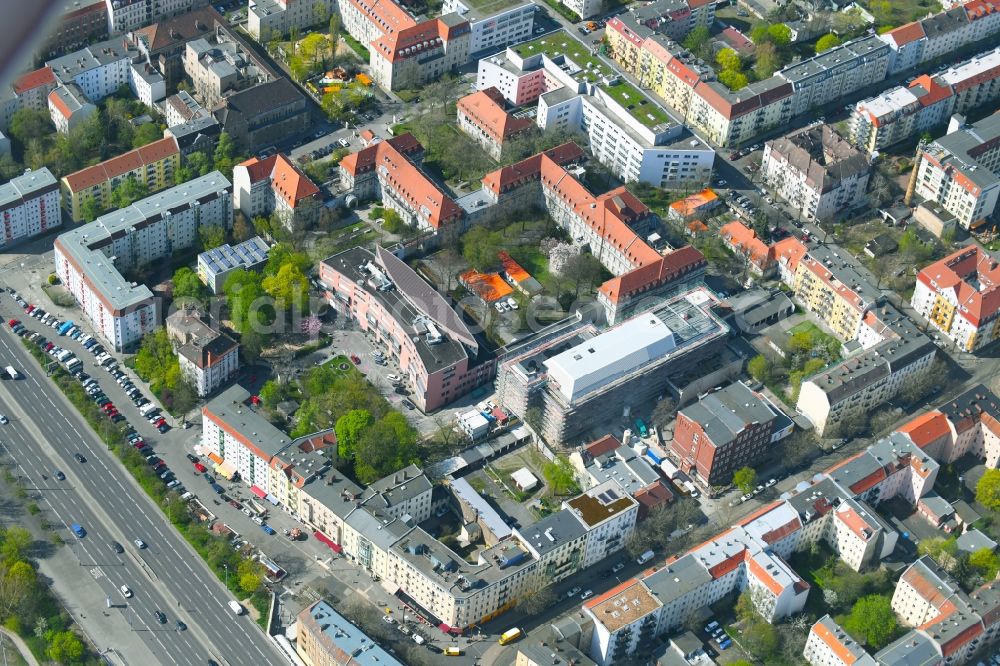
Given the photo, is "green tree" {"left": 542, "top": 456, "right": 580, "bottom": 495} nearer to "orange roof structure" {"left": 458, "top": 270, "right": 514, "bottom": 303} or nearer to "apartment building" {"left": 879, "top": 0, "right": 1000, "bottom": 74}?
"orange roof structure" {"left": 458, "top": 270, "right": 514, "bottom": 303}

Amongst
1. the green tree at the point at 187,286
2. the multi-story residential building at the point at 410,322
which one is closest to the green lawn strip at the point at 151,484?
the green tree at the point at 187,286

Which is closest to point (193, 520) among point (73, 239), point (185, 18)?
point (73, 239)

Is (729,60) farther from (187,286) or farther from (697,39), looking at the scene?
(187,286)

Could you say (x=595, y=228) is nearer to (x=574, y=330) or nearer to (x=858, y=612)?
(x=574, y=330)

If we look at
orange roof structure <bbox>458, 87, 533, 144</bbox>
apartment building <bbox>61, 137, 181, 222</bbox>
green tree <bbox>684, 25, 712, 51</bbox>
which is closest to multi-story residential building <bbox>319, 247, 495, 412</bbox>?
apartment building <bbox>61, 137, 181, 222</bbox>

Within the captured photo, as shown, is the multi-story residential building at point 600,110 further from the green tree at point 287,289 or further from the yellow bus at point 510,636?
the yellow bus at point 510,636

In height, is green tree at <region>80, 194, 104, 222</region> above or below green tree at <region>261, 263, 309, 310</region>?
above

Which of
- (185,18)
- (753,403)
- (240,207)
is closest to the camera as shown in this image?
(753,403)
